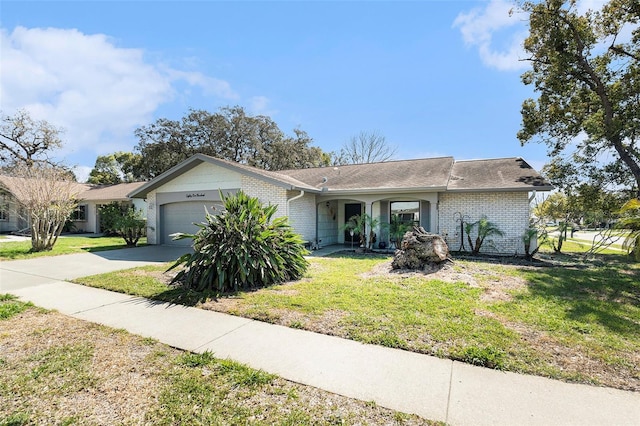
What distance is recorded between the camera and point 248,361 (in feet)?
11.9

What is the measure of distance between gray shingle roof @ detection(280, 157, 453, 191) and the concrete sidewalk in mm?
9447

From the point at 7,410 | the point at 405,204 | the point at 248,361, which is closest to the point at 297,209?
the point at 405,204

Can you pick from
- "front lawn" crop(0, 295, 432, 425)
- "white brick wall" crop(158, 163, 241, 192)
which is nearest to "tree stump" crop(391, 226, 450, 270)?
"front lawn" crop(0, 295, 432, 425)

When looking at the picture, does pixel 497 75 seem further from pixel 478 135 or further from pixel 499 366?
pixel 499 366

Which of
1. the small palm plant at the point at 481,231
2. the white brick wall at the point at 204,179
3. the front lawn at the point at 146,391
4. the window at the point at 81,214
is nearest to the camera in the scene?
the front lawn at the point at 146,391

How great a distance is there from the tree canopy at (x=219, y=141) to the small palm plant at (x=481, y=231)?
23.4 m

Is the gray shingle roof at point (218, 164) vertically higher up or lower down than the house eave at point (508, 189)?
higher up

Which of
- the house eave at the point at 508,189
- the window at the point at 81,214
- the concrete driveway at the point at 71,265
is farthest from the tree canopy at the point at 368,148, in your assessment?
the concrete driveway at the point at 71,265

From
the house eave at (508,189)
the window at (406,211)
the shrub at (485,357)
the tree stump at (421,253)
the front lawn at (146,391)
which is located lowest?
the front lawn at (146,391)

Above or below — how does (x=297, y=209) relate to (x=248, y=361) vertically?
above

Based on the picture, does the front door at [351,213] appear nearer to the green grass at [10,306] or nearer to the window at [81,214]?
the green grass at [10,306]

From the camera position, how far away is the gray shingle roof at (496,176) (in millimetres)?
11722

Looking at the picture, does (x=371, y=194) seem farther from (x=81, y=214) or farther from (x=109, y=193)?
(x=81, y=214)

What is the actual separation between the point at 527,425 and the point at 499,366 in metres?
0.98
